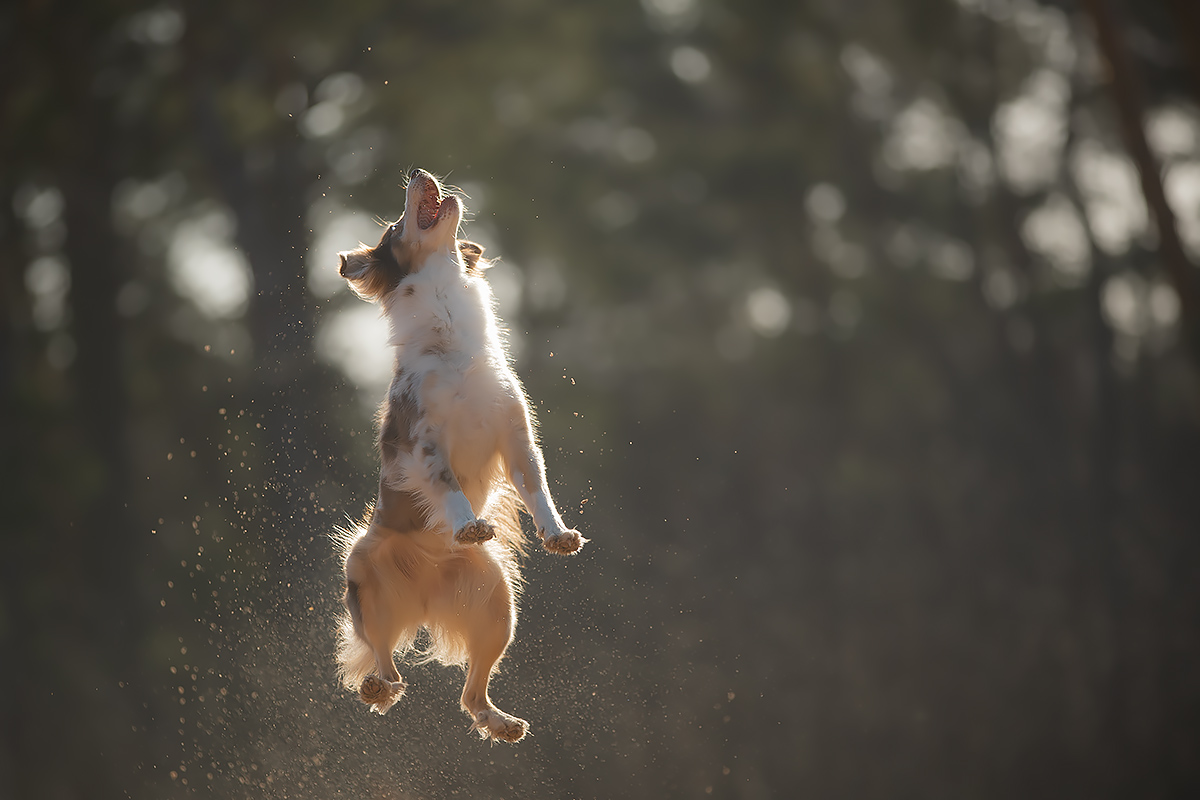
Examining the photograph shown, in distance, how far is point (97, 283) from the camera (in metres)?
23.6

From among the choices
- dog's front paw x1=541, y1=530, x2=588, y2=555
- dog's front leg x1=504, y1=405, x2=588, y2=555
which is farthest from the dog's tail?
dog's front paw x1=541, y1=530, x2=588, y2=555

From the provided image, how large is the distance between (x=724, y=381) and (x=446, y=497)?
2761 centimetres

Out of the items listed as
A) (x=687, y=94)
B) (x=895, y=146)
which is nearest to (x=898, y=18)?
(x=895, y=146)

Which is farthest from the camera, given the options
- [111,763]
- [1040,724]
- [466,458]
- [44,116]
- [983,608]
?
[983,608]

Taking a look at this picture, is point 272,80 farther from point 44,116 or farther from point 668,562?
point 668,562

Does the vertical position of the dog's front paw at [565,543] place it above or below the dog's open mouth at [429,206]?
below

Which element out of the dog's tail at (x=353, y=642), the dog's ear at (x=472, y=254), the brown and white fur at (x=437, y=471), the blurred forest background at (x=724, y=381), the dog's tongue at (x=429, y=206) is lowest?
the blurred forest background at (x=724, y=381)

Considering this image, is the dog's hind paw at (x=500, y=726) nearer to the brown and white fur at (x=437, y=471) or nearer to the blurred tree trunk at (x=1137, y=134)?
the brown and white fur at (x=437, y=471)

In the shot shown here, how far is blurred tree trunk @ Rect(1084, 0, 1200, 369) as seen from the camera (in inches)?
316

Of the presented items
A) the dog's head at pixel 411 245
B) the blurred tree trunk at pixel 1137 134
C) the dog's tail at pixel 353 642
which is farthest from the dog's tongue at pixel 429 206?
the blurred tree trunk at pixel 1137 134

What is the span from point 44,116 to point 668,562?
1805cm

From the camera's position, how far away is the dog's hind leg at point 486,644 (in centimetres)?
525

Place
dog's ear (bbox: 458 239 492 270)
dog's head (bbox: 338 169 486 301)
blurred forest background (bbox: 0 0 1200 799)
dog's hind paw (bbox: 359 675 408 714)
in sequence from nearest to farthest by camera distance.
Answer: dog's hind paw (bbox: 359 675 408 714)
dog's head (bbox: 338 169 486 301)
dog's ear (bbox: 458 239 492 270)
blurred forest background (bbox: 0 0 1200 799)

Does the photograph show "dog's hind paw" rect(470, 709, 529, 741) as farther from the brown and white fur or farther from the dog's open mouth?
the dog's open mouth
